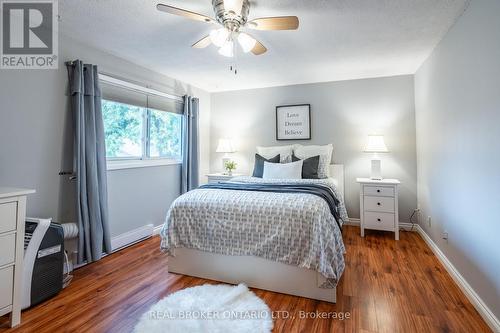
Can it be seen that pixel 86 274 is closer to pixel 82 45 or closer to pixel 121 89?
pixel 121 89

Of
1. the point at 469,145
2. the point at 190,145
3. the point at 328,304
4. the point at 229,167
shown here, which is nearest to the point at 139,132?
the point at 190,145

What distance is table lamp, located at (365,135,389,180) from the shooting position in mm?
3387

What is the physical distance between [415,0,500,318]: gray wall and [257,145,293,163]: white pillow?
1749mm

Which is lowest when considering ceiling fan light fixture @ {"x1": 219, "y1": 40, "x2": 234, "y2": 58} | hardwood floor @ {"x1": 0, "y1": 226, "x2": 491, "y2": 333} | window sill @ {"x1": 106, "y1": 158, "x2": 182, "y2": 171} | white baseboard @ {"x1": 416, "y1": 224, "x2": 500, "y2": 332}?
hardwood floor @ {"x1": 0, "y1": 226, "x2": 491, "y2": 333}

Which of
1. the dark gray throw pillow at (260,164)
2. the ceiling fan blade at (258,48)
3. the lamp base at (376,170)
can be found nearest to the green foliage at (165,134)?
the dark gray throw pillow at (260,164)

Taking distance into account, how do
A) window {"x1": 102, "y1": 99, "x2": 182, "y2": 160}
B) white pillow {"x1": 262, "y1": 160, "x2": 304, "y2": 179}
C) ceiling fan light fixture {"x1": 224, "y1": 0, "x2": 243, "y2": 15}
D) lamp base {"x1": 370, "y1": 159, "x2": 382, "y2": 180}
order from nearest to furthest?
ceiling fan light fixture {"x1": 224, "y1": 0, "x2": 243, "y2": 15}, window {"x1": 102, "y1": 99, "x2": 182, "y2": 160}, white pillow {"x1": 262, "y1": 160, "x2": 304, "y2": 179}, lamp base {"x1": 370, "y1": 159, "x2": 382, "y2": 180}

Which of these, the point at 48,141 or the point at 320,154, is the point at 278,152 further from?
the point at 48,141

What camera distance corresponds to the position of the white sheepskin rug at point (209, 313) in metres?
1.56

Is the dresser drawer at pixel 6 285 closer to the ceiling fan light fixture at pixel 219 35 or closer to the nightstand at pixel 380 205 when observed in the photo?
the ceiling fan light fixture at pixel 219 35

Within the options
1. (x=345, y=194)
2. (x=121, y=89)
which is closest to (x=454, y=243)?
(x=345, y=194)

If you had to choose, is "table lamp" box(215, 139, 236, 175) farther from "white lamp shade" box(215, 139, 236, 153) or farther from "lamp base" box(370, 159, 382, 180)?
"lamp base" box(370, 159, 382, 180)

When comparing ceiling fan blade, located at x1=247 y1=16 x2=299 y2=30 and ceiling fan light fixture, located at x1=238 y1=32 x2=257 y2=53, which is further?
ceiling fan light fixture, located at x1=238 y1=32 x2=257 y2=53

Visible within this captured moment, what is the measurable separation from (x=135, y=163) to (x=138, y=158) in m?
0.15

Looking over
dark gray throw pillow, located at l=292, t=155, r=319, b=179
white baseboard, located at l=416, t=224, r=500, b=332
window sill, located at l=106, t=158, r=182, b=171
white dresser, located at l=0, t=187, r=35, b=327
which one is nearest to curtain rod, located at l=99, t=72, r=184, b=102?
window sill, located at l=106, t=158, r=182, b=171
